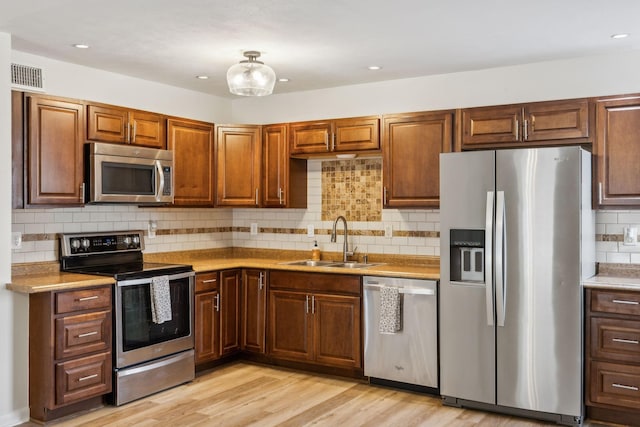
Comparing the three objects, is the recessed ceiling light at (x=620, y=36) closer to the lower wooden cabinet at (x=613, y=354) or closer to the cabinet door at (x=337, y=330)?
A: the lower wooden cabinet at (x=613, y=354)

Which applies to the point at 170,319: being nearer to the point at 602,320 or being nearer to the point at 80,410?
the point at 80,410

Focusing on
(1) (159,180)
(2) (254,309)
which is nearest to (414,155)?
(2) (254,309)

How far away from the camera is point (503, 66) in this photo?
183 inches

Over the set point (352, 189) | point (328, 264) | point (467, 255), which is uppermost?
point (352, 189)

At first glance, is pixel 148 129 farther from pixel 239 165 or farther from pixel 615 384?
pixel 615 384

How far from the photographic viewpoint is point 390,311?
4527 millimetres

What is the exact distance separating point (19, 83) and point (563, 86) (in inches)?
151

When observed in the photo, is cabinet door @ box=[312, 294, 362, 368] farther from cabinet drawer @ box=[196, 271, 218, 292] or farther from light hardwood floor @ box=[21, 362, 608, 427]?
cabinet drawer @ box=[196, 271, 218, 292]

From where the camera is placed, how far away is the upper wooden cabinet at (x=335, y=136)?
503 cm

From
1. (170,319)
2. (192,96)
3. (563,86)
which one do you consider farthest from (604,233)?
(192,96)

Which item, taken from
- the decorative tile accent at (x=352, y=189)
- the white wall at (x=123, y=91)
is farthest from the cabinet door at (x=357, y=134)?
the white wall at (x=123, y=91)

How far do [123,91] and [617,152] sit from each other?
12.4 feet

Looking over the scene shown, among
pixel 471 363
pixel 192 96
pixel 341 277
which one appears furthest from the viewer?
pixel 192 96

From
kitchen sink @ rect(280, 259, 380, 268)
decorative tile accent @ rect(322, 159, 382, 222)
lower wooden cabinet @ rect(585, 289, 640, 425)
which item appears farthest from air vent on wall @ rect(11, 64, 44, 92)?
lower wooden cabinet @ rect(585, 289, 640, 425)
